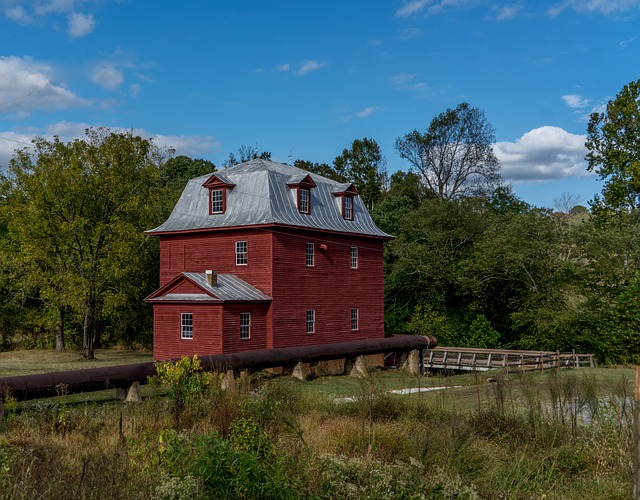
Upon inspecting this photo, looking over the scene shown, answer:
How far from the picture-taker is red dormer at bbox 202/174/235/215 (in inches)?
1228

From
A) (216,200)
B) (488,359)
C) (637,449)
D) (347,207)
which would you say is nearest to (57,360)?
(216,200)

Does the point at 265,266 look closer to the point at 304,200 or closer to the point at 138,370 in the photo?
the point at 304,200

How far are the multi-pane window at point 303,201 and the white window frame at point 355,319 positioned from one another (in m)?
5.60

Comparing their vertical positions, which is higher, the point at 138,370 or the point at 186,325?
the point at 186,325

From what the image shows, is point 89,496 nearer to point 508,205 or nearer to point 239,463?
point 239,463

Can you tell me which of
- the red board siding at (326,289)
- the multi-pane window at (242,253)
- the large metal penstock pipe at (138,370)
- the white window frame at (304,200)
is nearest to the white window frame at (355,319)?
Result: the red board siding at (326,289)

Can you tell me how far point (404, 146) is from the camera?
56.0 metres

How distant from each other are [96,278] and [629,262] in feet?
88.5

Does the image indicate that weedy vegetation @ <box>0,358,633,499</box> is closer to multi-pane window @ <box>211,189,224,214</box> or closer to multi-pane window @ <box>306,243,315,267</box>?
multi-pane window @ <box>306,243,315,267</box>

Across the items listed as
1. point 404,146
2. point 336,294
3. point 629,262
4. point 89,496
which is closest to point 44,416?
point 89,496

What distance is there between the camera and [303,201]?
31.6m

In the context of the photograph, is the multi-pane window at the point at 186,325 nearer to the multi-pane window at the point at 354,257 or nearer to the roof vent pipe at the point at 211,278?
the roof vent pipe at the point at 211,278

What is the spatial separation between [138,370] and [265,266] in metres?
11.6

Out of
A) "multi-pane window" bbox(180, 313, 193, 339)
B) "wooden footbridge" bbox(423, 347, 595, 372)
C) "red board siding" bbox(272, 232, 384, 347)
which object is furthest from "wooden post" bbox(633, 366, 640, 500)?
"multi-pane window" bbox(180, 313, 193, 339)
